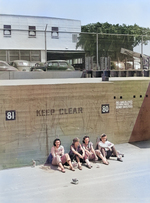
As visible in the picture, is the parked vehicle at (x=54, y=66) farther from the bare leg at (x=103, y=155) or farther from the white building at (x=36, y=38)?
the bare leg at (x=103, y=155)

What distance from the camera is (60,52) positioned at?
13.7m

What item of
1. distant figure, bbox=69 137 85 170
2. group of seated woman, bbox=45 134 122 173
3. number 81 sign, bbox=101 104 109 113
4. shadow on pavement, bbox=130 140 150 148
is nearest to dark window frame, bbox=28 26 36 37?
number 81 sign, bbox=101 104 109 113

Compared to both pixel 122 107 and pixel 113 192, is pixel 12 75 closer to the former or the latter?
pixel 122 107

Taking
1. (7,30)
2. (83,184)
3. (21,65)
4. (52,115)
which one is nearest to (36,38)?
(7,30)

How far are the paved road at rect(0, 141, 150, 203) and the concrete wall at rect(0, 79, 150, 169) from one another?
571 mm

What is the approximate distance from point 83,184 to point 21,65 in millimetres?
7949

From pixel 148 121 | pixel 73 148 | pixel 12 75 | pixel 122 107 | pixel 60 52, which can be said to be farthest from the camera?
pixel 60 52

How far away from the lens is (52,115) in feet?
24.6

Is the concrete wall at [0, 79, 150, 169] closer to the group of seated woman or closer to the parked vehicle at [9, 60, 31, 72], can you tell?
the group of seated woman

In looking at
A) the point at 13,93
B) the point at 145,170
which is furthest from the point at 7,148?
the point at 145,170

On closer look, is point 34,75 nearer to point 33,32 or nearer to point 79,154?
point 33,32

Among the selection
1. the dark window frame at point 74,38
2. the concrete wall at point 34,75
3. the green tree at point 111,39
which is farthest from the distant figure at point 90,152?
the dark window frame at point 74,38

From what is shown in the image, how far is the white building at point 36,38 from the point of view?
1210 cm

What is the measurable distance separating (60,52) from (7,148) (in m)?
7.74
